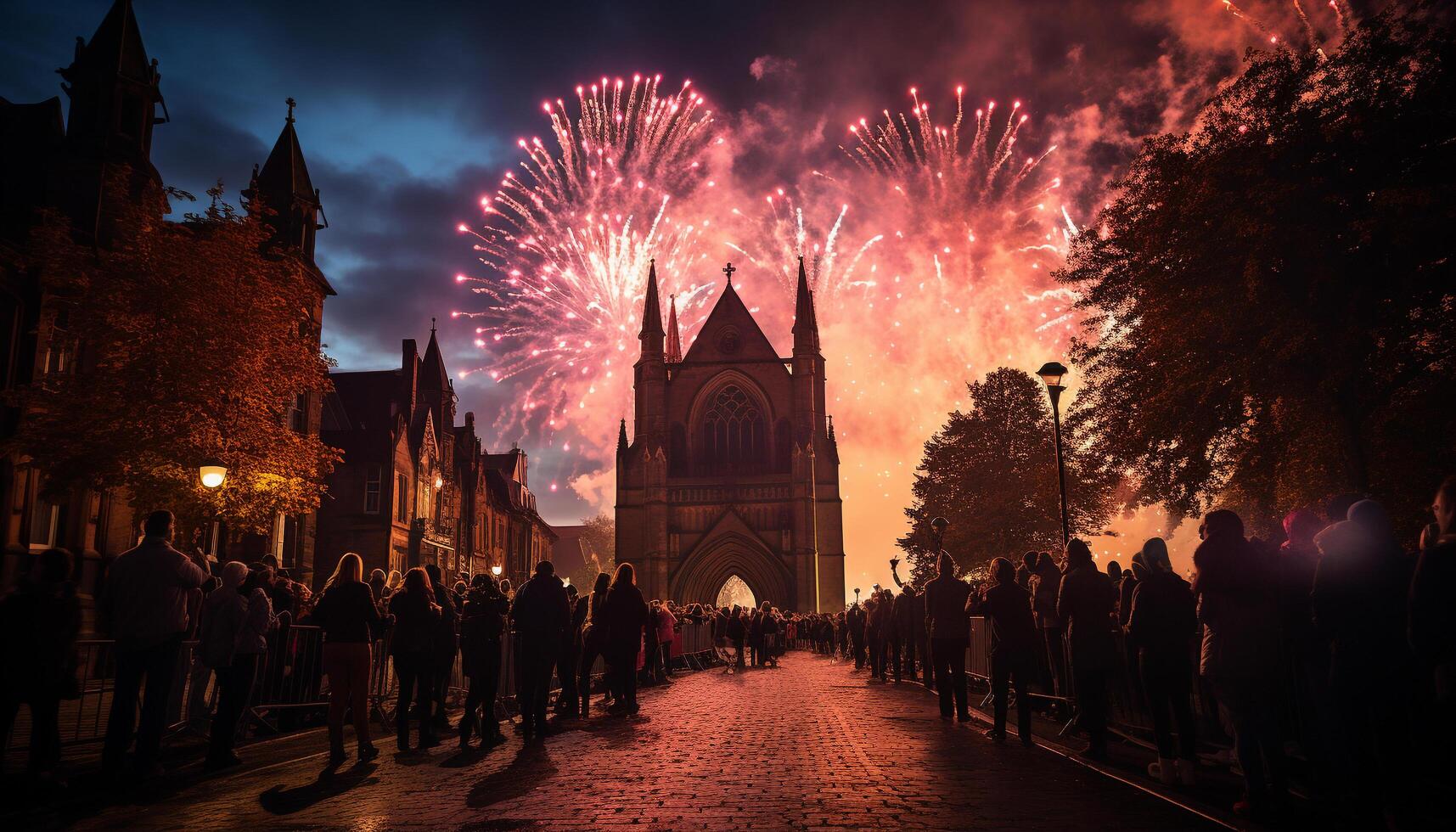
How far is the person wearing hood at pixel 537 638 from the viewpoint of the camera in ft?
35.4

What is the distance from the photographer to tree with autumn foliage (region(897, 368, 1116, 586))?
4166cm

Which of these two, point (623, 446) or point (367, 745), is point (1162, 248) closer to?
point (367, 745)

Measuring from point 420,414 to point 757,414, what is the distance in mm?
19531

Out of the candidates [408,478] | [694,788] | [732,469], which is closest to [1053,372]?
[694,788]

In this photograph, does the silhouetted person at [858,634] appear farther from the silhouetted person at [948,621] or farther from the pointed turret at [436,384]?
the pointed turret at [436,384]

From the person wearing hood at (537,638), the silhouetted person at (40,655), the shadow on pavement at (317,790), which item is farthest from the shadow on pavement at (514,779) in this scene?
the silhouetted person at (40,655)

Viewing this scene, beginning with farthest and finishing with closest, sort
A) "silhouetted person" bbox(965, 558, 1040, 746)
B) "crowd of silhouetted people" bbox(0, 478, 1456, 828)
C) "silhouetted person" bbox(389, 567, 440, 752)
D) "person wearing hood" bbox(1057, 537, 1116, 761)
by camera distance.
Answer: "silhouetted person" bbox(389, 567, 440, 752) < "silhouetted person" bbox(965, 558, 1040, 746) < "person wearing hood" bbox(1057, 537, 1116, 761) < "crowd of silhouetted people" bbox(0, 478, 1456, 828)

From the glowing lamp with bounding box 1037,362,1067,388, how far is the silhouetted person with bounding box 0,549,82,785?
49.8ft

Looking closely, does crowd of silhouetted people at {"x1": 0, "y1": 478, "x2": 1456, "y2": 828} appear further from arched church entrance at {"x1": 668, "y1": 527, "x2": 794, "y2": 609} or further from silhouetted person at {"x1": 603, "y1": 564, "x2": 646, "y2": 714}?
arched church entrance at {"x1": 668, "y1": 527, "x2": 794, "y2": 609}

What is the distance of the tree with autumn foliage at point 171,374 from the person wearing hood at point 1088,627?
51.0 feet

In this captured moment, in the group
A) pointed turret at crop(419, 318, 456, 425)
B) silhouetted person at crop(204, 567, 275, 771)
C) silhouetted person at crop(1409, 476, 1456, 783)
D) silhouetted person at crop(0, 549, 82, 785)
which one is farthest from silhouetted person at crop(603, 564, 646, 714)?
pointed turret at crop(419, 318, 456, 425)

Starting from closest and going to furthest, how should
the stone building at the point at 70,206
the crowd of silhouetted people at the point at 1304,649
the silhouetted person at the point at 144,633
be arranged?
1. the crowd of silhouetted people at the point at 1304,649
2. the silhouetted person at the point at 144,633
3. the stone building at the point at 70,206

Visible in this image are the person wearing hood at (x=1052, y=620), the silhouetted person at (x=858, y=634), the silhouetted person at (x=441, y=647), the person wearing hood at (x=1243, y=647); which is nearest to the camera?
the person wearing hood at (x=1243, y=647)

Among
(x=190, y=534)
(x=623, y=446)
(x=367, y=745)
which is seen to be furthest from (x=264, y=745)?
(x=623, y=446)
